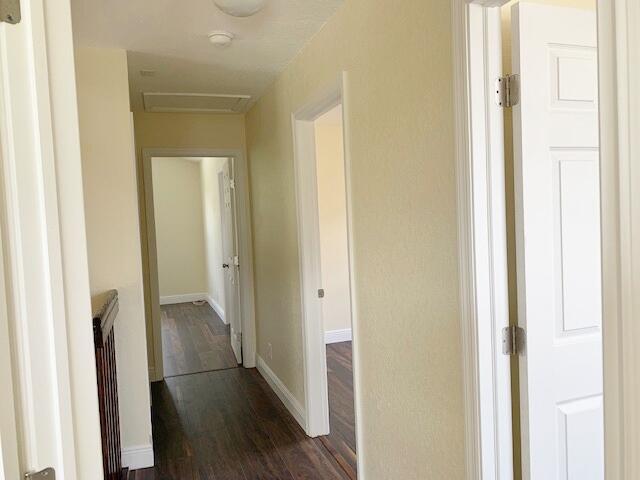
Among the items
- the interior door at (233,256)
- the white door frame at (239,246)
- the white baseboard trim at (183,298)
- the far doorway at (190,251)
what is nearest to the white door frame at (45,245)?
the white door frame at (239,246)

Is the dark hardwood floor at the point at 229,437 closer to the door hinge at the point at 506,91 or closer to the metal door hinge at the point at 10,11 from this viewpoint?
the door hinge at the point at 506,91

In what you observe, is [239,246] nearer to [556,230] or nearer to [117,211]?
[117,211]

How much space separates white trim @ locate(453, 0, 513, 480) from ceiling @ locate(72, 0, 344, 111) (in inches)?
39.9

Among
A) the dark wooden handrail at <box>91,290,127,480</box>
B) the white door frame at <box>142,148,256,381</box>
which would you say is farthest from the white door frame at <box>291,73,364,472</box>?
the white door frame at <box>142,148,256,381</box>

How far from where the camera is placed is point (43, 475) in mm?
774

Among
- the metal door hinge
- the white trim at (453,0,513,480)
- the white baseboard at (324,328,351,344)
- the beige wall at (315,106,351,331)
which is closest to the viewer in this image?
the metal door hinge

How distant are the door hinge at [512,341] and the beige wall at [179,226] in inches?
285

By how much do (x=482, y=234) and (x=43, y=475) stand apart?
1.20 meters

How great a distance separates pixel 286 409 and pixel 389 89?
8.45 feet

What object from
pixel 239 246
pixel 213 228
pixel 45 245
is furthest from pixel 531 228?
pixel 213 228

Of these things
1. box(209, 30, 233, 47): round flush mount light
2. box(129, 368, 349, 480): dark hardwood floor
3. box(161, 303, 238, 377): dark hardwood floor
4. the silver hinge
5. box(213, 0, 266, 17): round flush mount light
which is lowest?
box(129, 368, 349, 480): dark hardwood floor

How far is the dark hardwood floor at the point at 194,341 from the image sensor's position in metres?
4.76

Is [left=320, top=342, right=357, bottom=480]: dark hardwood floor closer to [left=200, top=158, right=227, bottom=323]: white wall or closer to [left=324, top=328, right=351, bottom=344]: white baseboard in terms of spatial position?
[left=324, top=328, right=351, bottom=344]: white baseboard

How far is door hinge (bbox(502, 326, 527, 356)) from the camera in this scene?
1.46 m
